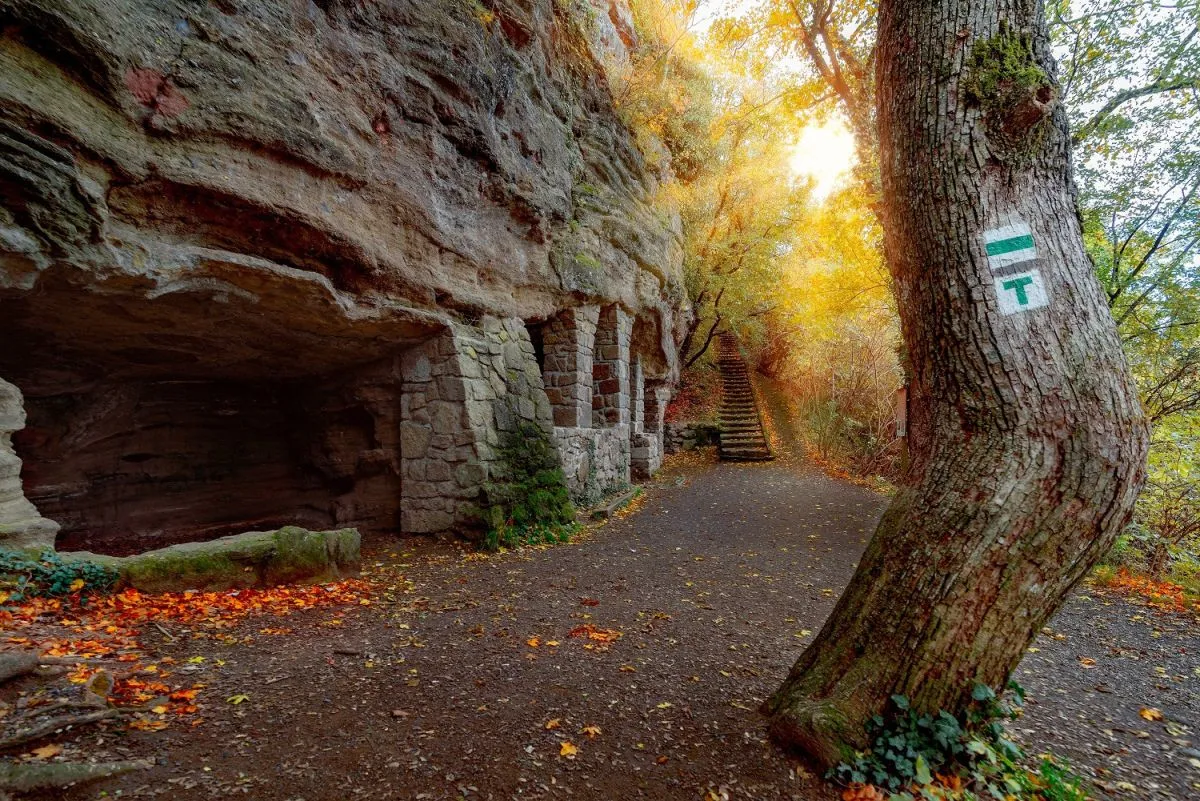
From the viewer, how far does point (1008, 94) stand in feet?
6.73

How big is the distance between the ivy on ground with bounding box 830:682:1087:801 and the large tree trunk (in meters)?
0.06

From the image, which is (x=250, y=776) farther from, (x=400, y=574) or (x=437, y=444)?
(x=437, y=444)

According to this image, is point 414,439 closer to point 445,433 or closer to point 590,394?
point 445,433

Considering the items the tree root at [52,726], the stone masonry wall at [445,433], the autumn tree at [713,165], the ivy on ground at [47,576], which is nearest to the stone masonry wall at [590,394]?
the stone masonry wall at [445,433]

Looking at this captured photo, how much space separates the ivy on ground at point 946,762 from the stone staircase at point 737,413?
1127cm

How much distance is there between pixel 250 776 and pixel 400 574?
281cm

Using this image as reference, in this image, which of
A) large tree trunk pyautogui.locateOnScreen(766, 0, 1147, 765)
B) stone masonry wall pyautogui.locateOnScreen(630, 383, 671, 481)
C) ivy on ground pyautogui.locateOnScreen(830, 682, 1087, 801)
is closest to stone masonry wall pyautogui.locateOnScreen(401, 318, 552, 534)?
large tree trunk pyautogui.locateOnScreen(766, 0, 1147, 765)

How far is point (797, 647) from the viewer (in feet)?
10.6

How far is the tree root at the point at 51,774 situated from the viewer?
154 centimetres

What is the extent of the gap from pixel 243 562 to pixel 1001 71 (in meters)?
5.08

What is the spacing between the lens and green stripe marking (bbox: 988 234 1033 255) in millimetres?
1993

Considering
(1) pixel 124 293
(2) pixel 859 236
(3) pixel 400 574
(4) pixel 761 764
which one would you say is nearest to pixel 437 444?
(3) pixel 400 574

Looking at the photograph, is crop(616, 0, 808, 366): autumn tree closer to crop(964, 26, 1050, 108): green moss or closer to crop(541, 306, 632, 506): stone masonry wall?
crop(541, 306, 632, 506): stone masonry wall

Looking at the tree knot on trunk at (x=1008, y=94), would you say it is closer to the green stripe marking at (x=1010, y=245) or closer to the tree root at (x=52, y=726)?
the green stripe marking at (x=1010, y=245)
